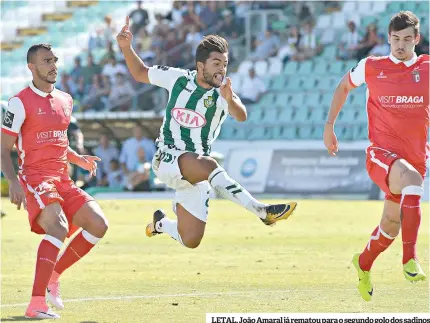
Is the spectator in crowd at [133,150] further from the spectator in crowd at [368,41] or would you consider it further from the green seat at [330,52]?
the spectator in crowd at [368,41]

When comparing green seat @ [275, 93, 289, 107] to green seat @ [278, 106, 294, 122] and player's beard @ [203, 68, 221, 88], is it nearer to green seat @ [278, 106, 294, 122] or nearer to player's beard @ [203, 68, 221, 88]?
green seat @ [278, 106, 294, 122]

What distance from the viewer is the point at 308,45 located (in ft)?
96.5

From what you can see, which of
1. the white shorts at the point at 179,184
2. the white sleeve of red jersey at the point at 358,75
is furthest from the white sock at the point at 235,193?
the white sleeve of red jersey at the point at 358,75

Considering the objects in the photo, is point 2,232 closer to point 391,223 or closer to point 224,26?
point 391,223

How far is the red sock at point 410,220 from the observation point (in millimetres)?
8977

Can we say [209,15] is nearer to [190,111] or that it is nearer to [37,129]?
[190,111]

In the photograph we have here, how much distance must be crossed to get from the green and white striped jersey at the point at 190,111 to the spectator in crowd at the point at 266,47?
20.2m

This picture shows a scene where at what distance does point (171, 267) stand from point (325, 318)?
16.8 feet

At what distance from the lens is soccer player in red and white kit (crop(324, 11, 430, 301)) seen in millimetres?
9266

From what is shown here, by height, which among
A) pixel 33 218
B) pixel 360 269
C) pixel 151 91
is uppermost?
pixel 33 218

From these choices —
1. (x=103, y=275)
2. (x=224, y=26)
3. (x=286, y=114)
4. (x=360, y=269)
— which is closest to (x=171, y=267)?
(x=103, y=275)

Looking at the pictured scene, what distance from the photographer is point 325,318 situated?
26.0 ft

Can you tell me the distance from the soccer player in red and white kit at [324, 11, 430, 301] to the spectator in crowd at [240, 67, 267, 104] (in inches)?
759

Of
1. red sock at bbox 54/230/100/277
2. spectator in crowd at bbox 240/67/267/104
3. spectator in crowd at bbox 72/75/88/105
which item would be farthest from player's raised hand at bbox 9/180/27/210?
spectator in crowd at bbox 72/75/88/105
